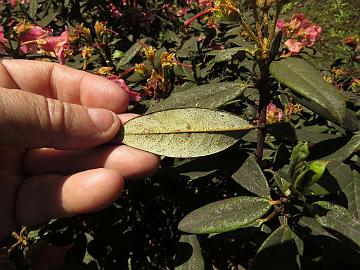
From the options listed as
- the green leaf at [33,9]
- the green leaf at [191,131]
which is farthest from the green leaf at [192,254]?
the green leaf at [33,9]

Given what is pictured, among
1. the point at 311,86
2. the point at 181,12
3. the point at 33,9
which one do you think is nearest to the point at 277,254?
the point at 311,86

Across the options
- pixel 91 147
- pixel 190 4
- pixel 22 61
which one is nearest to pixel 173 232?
pixel 91 147

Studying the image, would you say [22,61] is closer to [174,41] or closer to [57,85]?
[57,85]

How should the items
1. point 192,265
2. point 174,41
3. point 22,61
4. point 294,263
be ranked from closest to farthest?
point 294,263 → point 192,265 → point 22,61 → point 174,41

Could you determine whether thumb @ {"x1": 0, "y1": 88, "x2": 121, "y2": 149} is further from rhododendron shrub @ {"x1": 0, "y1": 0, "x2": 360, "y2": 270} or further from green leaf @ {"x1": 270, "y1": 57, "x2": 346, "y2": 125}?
green leaf @ {"x1": 270, "y1": 57, "x2": 346, "y2": 125}

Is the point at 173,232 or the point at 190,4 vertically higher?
the point at 190,4

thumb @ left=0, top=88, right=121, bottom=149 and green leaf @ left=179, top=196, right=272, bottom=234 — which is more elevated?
thumb @ left=0, top=88, right=121, bottom=149

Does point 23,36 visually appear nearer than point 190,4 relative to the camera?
Yes

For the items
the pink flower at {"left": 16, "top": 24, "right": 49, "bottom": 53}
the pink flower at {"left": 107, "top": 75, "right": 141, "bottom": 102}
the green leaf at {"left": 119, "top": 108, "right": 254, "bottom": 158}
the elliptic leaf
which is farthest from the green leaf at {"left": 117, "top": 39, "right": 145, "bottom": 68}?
the elliptic leaf
